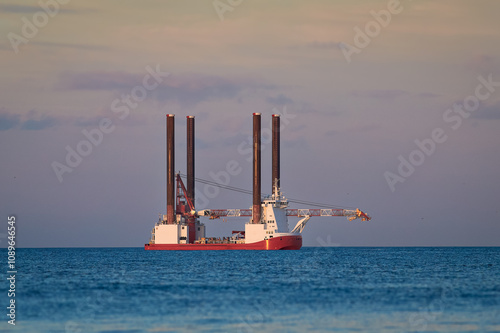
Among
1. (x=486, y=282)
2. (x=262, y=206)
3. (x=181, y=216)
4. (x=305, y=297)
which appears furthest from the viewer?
(x=181, y=216)

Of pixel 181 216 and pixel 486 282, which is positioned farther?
pixel 181 216

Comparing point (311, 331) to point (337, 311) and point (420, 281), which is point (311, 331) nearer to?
point (337, 311)

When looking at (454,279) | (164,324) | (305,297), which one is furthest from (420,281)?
(164,324)

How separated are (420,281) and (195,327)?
114 ft

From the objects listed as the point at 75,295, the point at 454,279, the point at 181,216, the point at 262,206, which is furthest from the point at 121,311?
the point at 181,216

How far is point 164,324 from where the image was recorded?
42.9m

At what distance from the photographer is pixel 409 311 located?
158 ft

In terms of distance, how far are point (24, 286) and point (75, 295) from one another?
33.3 feet

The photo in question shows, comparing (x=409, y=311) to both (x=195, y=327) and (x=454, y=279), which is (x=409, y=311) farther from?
(x=454, y=279)

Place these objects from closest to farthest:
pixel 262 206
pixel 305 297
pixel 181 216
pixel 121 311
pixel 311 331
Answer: pixel 311 331
pixel 121 311
pixel 305 297
pixel 262 206
pixel 181 216

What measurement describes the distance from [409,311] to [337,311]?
4148mm

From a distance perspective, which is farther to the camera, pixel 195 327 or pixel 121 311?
pixel 121 311

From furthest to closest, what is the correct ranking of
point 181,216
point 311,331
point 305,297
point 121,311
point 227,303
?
point 181,216 < point 305,297 < point 227,303 < point 121,311 < point 311,331

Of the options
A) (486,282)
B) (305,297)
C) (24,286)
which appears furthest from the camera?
(486,282)
